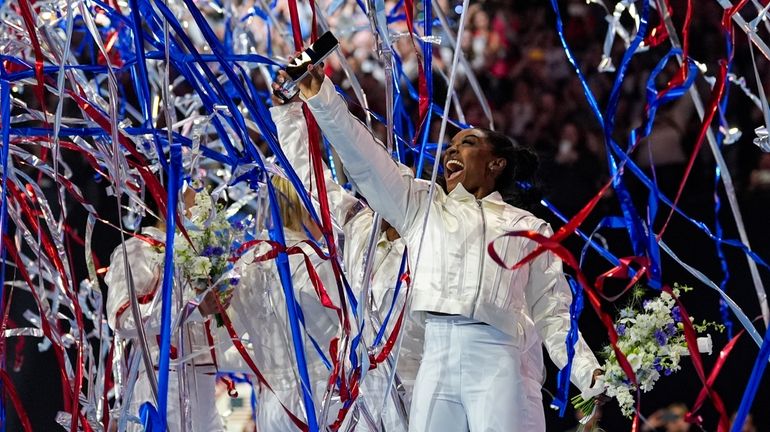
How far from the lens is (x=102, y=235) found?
18.0 feet

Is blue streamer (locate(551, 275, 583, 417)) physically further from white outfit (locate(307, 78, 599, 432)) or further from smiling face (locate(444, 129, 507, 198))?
smiling face (locate(444, 129, 507, 198))

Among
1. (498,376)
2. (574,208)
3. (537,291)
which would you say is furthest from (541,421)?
(574,208)

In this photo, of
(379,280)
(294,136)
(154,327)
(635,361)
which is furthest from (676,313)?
(154,327)

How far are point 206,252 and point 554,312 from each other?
880 millimetres

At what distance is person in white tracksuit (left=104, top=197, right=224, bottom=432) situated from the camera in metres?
3.07

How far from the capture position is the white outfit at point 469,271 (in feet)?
8.10

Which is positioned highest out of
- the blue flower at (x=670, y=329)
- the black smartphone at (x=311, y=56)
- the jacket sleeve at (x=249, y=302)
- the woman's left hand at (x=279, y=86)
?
the black smartphone at (x=311, y=56)

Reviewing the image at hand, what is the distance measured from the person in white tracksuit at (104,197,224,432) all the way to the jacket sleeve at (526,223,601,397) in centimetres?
85

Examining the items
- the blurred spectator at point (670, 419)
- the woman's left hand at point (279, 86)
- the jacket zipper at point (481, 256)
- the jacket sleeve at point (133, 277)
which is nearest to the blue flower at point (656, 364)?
the jacket zipper at point (481, 256)

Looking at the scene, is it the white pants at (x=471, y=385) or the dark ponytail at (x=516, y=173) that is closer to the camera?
the white pants at (x=471, y=385)

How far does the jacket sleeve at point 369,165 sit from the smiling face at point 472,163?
17 centimetres

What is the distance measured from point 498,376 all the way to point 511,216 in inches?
15.4

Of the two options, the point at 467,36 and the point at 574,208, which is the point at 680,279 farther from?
the point at 467,36

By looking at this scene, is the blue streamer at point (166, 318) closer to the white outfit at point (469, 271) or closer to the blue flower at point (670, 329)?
the white outfit at point (469, 271)
